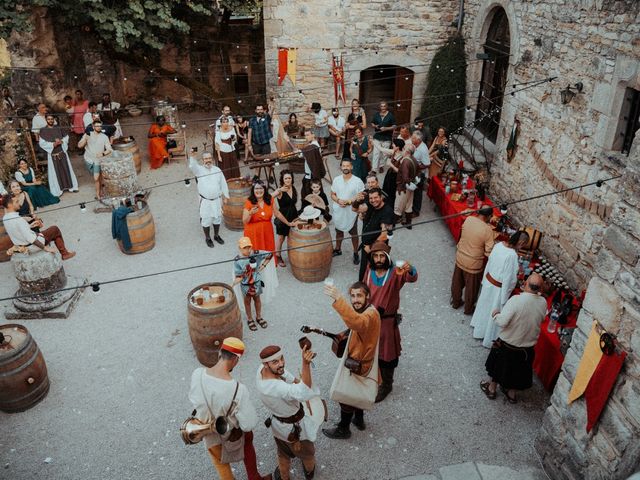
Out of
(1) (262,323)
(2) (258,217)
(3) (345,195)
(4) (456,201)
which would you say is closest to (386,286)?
(1) (262,323)

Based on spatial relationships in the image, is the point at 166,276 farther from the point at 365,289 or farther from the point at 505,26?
the point at 505,26

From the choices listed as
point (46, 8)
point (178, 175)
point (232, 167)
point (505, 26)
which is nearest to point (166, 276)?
point (232, 167)

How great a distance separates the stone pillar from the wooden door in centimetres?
844

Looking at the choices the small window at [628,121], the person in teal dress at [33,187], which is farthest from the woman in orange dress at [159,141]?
the small window at [628,121]

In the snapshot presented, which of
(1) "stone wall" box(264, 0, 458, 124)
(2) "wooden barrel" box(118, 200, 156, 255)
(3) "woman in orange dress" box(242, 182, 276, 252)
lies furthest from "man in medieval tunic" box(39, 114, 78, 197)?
(3) "woman in orange dress" box(242, 182, 276, 252)

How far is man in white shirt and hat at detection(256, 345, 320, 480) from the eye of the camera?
4023 mm

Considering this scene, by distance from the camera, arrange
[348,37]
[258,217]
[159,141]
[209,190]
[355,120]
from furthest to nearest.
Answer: [348,37] → [159,141] → [355,120] → [209,190] → [258,217]

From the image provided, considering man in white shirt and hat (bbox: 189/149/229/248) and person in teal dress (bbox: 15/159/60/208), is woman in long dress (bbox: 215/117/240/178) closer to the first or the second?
man in white shirt and hat (bbox: 189/149/229/248)

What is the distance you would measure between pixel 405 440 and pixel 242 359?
2.18m

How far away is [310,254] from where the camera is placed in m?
7.46

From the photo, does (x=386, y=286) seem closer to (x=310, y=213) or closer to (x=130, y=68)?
(x=310, y=213)

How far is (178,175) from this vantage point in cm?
1148

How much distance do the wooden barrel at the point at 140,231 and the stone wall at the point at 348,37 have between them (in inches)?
210

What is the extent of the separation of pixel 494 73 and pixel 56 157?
874 cm
